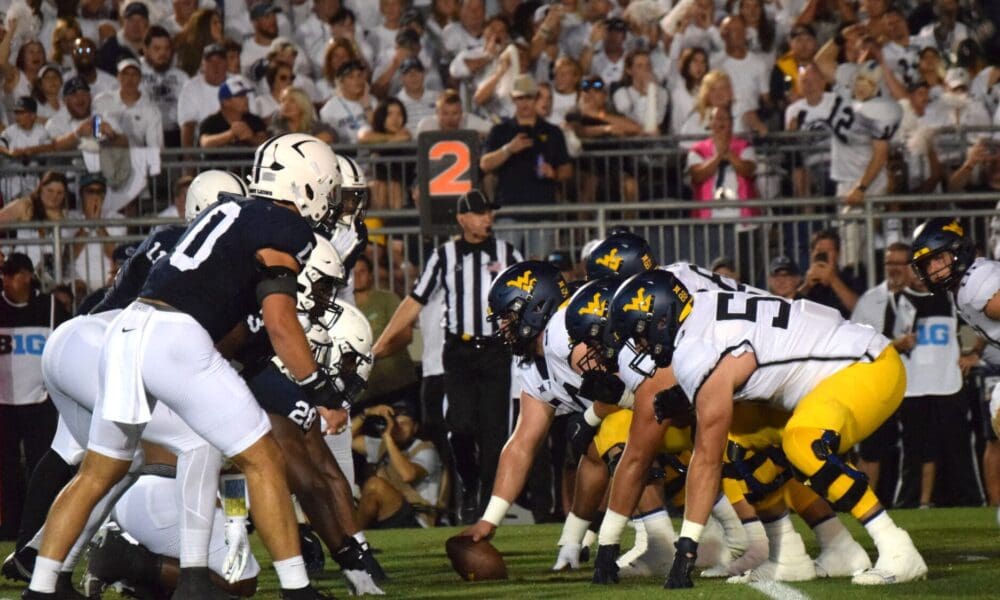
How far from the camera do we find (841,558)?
24.9 ft

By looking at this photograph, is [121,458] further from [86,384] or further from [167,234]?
[167,234]

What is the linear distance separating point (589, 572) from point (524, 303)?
1.27 meters

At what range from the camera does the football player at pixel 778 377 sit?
22.4ft

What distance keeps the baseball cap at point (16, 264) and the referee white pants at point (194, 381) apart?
597cm

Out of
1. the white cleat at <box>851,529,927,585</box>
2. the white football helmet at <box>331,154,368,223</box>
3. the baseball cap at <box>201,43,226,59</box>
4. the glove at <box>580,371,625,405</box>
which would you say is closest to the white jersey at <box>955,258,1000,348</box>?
the white cleat at <box>851,529,927,585</box>

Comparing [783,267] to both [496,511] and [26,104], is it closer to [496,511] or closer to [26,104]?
[496,511]

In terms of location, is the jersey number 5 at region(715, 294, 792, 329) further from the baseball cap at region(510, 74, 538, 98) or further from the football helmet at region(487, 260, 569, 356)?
the baseball cap at region(510, 74, 538, 98)

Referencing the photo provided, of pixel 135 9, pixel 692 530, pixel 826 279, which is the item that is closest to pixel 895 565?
pixel 692 530

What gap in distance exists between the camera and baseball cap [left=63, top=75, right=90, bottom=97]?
13.4m

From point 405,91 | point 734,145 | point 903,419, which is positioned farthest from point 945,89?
point 405,91

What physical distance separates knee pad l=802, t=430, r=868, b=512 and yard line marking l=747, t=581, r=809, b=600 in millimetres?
405

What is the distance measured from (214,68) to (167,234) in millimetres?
6387

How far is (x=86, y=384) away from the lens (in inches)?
261

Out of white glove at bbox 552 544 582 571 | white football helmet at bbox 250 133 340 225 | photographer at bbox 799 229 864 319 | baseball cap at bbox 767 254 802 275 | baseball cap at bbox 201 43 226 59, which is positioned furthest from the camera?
baseball cap at bbox 201 43 226 59
